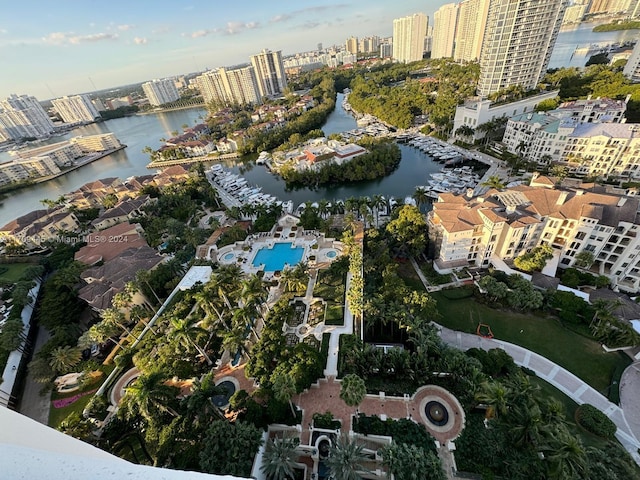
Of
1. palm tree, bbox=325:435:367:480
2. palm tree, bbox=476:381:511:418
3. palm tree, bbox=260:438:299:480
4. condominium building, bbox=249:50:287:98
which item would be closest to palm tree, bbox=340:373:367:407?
palm tree, bbox=325:435:367:480

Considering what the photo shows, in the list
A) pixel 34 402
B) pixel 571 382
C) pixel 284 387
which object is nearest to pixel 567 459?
pixel 571 382

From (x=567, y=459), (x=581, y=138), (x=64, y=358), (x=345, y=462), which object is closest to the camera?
(x=567, y=459)

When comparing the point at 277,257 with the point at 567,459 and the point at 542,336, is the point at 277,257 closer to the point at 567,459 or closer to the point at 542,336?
the point at 542,336

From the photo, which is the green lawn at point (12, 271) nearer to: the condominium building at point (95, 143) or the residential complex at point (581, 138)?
the condominium building at point (95, 143)

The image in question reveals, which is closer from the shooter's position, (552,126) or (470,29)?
(552,126)

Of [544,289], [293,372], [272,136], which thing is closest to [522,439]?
[293,372]

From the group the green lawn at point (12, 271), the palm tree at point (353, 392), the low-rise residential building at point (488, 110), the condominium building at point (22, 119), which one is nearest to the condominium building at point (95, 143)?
the condominium building at point (22, 119)

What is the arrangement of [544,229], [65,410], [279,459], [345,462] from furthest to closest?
[544,229]
[65,410]
[279,459]
[345,462]

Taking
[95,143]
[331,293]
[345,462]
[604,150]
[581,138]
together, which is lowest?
[331,293]

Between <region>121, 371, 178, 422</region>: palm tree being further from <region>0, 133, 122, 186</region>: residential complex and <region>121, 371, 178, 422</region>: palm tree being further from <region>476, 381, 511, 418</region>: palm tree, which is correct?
<region>0, 133, 122, 186</region>: residential complex
